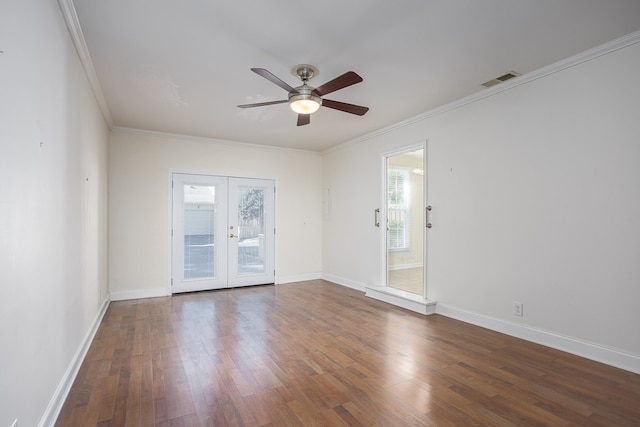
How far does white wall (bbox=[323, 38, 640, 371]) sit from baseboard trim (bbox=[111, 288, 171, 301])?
4.22m

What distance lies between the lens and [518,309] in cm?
346

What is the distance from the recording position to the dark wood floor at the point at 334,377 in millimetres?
2105

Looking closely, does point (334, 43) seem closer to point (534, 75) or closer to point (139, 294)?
point (534, 75)

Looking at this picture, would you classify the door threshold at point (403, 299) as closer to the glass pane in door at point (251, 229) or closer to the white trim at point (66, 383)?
the glass pane in door at point (251, 229)

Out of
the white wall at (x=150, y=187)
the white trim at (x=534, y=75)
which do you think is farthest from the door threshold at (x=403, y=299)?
the white trim at (x=534, y=75)

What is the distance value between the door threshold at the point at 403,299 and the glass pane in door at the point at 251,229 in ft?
7.25

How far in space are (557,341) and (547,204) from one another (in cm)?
131

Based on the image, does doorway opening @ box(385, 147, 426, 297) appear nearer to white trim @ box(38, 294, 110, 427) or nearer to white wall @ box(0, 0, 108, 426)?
white trim @ box(38, 294, 110, 427)

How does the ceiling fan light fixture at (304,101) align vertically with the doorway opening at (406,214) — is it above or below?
above

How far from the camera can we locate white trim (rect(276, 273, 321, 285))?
6.46 meters

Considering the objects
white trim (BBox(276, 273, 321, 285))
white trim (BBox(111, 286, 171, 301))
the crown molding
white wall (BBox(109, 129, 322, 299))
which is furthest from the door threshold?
the crown molding

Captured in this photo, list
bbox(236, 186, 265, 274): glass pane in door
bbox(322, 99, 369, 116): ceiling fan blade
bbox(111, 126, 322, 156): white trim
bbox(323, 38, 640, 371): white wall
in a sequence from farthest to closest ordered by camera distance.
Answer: bbox(236, 186, 265, 274): glass pane in door < bbox(111, 126, 322, 156): white trim < bbox(322, 99, 369, 116): ceiling fan blade < bbox(323, 38, 640, 371): white wall

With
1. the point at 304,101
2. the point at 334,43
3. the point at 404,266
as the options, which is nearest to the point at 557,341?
the point at 304,101

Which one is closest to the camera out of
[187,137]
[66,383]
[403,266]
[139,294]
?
[66,383]
